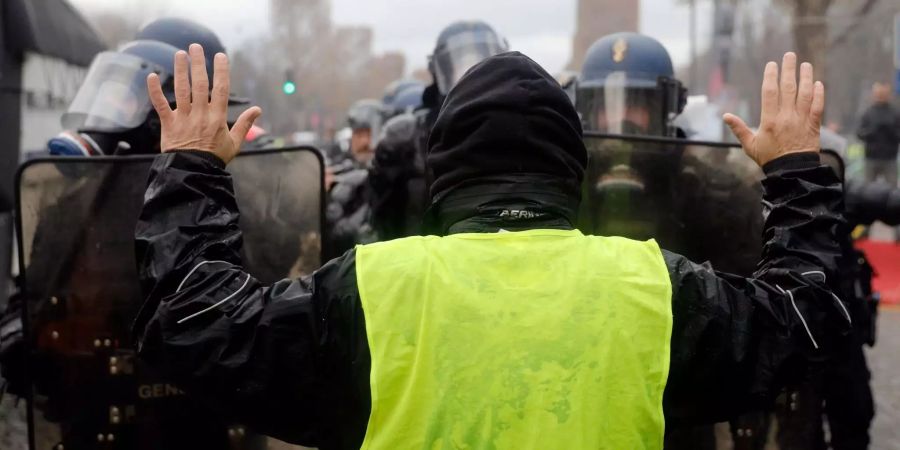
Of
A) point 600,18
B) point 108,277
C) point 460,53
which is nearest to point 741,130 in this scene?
point 108,277

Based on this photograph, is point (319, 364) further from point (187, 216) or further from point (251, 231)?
point (251, 231)

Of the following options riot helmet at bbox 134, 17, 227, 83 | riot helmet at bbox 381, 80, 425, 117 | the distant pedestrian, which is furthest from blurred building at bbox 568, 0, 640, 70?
riot helmet at bbox 134, 17, 227, 83

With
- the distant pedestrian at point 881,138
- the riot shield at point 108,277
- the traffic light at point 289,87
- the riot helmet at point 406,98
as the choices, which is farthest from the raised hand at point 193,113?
the distant pedestrian at point 881,138

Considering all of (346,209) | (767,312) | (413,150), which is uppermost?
(413,150)

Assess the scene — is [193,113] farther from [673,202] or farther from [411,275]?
[673,202]

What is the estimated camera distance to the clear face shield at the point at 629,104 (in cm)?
421

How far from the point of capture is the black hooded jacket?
1891mm

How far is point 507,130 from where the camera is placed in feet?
6.37

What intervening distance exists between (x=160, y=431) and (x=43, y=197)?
28.5 inches

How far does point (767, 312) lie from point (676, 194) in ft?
3.93

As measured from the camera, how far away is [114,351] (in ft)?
9.64

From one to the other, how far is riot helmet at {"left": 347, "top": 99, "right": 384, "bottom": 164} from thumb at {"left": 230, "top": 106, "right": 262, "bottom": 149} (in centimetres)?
525

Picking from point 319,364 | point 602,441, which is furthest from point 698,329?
point 319,364

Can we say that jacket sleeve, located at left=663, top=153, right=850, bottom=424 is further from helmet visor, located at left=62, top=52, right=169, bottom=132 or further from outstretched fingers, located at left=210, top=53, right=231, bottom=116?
helmet visor, located at left=62, top=52, right=169, bottom=132
